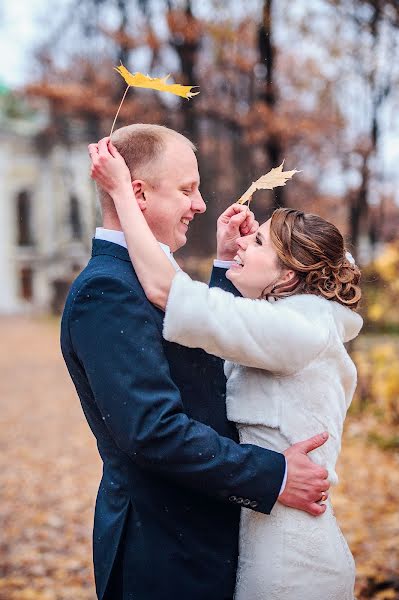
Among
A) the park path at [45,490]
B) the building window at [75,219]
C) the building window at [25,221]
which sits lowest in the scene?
the building window at [25,221]

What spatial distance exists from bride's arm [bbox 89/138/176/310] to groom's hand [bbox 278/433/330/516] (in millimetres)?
521

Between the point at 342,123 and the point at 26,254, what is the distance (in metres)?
27.0

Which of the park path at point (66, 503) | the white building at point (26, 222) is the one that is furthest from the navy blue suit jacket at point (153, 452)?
the white building at point (26, 222)

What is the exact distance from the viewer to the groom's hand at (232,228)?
7.50 feet

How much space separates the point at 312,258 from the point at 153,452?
686mm

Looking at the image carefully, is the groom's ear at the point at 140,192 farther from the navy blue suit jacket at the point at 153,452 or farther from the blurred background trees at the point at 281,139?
the blurred background trees at the point at 281,139

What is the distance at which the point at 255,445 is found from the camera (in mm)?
1964

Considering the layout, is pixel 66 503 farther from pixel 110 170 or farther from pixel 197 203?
pixel 110 170

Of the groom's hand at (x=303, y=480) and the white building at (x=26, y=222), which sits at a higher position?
the groom's hand at (x=303, y=480)

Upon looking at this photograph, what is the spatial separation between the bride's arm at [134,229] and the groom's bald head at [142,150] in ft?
0.22

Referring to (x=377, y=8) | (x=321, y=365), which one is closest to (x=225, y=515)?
(x=321, y=365)

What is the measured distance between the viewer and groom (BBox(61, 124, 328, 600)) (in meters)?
1.83

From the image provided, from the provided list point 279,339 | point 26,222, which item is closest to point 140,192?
point 279,339

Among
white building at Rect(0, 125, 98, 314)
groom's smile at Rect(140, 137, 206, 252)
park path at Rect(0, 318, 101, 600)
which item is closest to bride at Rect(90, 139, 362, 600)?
groom's smile at Rect(140, 137, 206, 252)
